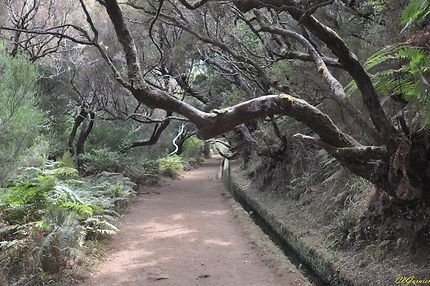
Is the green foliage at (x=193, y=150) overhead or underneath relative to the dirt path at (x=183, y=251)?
overhead

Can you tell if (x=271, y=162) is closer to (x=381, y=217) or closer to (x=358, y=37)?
(x=358, y=37)

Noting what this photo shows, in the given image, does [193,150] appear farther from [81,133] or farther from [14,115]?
[14,115]

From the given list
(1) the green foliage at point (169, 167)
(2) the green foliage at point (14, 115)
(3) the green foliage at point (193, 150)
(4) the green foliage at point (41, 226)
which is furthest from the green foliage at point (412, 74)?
(3) the green foliage at point (193, 150)

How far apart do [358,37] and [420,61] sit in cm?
491

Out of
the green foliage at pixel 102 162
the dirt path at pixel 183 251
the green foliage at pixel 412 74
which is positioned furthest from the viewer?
the green foliage at pixel 102 162

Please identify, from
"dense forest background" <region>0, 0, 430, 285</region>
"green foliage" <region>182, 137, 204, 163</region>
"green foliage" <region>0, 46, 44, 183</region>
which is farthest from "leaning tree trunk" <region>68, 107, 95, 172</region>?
"green foliage" <region>182, 137, 204, 163</region>

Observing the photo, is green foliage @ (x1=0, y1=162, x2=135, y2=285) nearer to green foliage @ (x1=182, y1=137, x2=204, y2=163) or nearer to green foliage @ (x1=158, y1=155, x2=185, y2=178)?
green foliage @ (x1=158, y1=155, x2=185, y2=178)

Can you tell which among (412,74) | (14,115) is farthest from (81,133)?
(412,74)

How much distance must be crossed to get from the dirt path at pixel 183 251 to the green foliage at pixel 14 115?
242 cm

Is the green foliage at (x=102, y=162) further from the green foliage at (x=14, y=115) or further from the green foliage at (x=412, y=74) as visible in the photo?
the green foliage at (x=412, y=74)

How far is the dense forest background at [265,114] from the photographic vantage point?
487 centimetres

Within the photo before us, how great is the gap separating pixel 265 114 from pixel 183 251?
380 cm

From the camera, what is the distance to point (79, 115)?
14.7 meters

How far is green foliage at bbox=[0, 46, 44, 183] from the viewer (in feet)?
23.1
